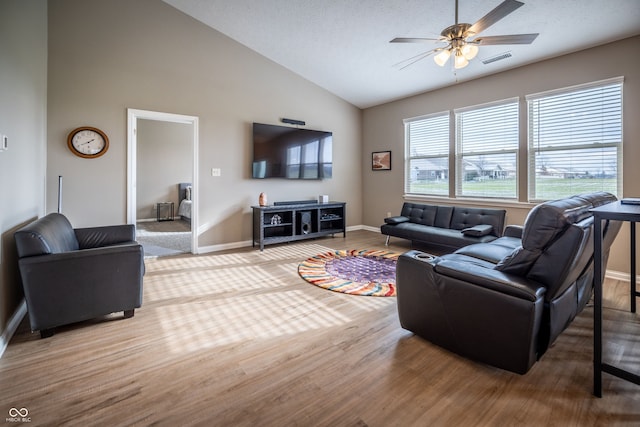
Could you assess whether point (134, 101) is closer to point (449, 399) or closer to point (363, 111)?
point (363, 111)

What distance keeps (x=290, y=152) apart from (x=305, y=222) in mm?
1300

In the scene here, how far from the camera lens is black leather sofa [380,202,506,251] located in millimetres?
4133

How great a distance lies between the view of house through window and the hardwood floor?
1.79 metres

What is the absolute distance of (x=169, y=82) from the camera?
435 centimetres

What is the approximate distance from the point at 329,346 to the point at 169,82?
425cm

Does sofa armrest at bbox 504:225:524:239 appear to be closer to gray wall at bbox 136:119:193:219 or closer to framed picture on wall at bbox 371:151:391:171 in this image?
framed picture on wall at bbox 371:151:391:171

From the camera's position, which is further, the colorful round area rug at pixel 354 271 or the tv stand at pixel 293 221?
the tv stand at pixel 293 221

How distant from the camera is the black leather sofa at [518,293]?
1.59m

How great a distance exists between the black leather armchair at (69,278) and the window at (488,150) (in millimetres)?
4735

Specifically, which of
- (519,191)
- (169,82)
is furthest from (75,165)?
(519,191)

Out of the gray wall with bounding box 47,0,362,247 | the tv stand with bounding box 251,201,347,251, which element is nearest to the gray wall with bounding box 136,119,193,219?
the gray wall with bounding box 47,0,362,247

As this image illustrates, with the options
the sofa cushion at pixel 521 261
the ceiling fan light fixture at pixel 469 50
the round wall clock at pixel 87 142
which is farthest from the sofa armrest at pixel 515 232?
the round wall clock at pixel 87 142

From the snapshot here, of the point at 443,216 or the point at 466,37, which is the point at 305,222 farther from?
the point at 466,37

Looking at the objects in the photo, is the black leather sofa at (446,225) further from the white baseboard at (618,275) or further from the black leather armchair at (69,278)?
the black leather armchair at (69,278)
